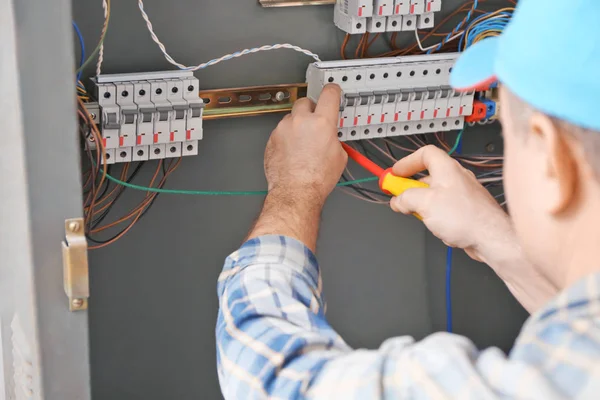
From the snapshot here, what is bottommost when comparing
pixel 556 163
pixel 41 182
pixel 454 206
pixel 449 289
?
pixel 449 289

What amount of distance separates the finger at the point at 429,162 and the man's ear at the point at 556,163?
49 centimetres

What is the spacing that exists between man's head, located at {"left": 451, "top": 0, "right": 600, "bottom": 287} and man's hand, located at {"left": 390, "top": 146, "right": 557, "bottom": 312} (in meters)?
0.38

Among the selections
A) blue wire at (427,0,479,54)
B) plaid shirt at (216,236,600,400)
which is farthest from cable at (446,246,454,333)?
plaid shirt at (216,236,600,400)

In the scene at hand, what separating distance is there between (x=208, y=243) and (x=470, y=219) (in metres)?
0.63

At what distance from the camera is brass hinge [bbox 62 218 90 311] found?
0.96 metres

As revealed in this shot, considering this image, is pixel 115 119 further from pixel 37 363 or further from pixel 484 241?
pixel 484 241

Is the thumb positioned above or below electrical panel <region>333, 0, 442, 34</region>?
below

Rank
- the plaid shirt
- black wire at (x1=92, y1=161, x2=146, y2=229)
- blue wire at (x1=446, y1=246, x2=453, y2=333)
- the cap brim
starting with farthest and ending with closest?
blue wire at (x1=446, y1=246, x2=453, y2=333) → black wire at (x1=92, y1=161, x2=146, y2=229) → the cap brim → the plaid shirt

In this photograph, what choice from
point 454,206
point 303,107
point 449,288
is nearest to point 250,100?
point 303,107

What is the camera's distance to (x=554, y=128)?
2.36 ft

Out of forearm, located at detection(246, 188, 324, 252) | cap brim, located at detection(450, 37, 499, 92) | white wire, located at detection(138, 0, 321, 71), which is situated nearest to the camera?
cap brim, located at detection(450, 37, 499, 92)

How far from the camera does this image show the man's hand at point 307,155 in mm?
1297

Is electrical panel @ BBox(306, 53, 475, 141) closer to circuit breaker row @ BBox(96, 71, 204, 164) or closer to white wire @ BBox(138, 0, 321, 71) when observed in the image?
white wire @ BBox(138, 0, 321, 71)

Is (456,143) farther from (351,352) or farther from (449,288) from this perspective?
(351,352)
